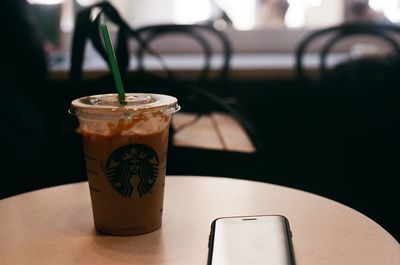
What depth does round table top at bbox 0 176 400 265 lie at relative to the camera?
0.69m

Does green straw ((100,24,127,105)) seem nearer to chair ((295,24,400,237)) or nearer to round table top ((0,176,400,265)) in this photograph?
round table top ((0,176,400,265))

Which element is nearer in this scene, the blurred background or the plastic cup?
the plastic cup

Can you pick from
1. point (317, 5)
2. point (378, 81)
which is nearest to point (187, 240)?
point (378, 81)

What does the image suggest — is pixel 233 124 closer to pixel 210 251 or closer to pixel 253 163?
pixel 253 163

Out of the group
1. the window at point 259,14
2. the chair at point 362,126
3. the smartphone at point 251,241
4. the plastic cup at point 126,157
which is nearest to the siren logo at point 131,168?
the plastic cup at point 126,157

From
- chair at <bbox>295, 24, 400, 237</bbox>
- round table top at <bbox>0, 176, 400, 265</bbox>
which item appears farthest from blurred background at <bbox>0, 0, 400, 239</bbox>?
round table top at <bbox>0, 176, 400, 265</bbox>

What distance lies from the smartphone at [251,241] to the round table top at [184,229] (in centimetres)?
2

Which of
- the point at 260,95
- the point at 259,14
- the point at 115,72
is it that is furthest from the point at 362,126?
the point at 115,72

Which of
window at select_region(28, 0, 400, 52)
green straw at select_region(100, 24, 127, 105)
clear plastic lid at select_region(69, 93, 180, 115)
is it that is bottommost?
window at select_region(28, 0, 400, 52)

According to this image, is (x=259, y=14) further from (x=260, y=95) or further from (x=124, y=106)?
(x=124, y=106)

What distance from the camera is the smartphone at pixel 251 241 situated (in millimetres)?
656

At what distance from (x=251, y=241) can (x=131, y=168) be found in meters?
0.18

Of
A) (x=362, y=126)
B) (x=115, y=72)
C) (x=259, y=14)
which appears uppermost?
(x=115, y=72)

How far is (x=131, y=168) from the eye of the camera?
0.73 meters
